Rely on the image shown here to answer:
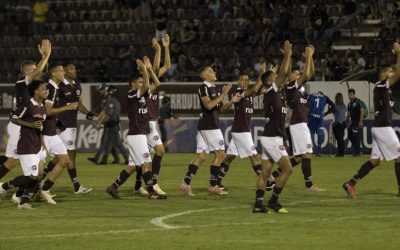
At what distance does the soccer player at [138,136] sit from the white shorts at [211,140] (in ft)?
4.90

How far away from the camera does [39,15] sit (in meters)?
47.4

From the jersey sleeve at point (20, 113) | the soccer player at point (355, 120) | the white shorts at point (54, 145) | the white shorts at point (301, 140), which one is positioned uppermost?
the jersey sleeve at point (20, 113)

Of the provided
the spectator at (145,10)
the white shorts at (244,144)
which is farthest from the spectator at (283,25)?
the white shorts at (244,144)

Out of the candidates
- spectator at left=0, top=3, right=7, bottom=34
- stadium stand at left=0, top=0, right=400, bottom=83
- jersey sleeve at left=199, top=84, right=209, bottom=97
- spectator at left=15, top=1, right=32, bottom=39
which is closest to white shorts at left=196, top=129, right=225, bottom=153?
jersey sleeve at left=199, top=84, right=209, bottom=97

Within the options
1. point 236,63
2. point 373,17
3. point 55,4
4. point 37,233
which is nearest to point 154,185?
point 37,233

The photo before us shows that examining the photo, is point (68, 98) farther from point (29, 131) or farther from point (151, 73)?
point (29, 131)

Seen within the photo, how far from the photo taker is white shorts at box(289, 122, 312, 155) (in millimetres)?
22781

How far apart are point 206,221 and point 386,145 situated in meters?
5.31

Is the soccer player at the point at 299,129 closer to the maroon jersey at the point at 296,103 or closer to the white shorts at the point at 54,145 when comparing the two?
the maroon jersey at the point at 296,103

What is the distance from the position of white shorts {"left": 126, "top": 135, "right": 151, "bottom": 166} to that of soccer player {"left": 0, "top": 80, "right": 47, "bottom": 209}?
7.37 ft

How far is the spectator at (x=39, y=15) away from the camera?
154 ft

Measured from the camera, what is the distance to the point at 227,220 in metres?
17.3

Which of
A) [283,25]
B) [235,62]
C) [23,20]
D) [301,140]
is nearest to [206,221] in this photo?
[301,140]

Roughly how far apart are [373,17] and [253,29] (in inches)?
184
